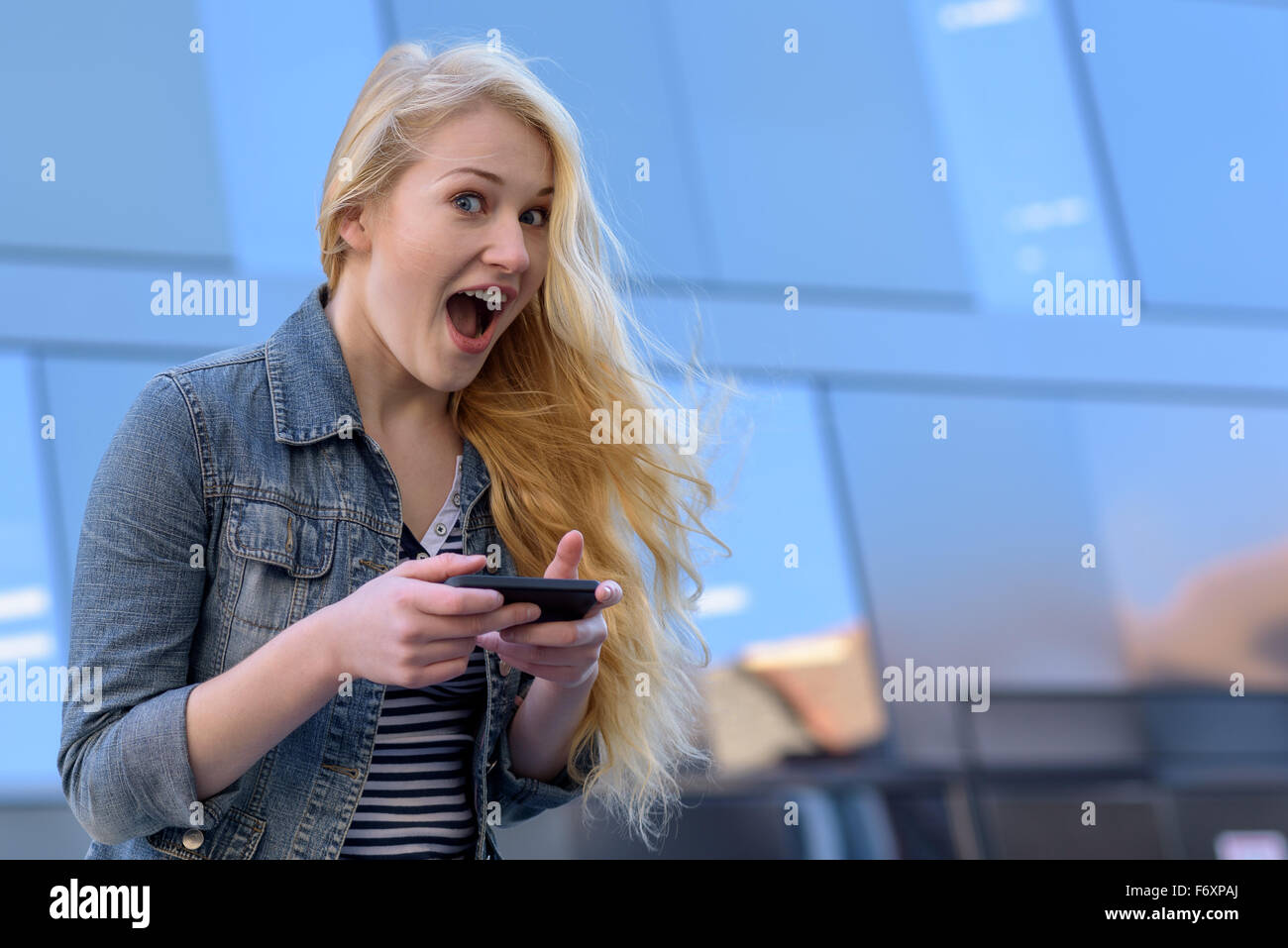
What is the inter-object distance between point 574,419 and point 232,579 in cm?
52

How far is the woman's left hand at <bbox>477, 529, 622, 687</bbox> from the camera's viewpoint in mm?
1289

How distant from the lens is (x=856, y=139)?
592 centimetres

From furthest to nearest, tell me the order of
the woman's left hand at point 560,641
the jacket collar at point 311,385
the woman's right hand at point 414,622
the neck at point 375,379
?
the neck at point 375,379, the jacket collar at point 311,385, the woman's left hand at point 560,641, the woman's right hand at point 414,622

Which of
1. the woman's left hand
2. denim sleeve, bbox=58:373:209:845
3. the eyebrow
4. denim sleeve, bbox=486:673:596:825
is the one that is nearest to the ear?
the eyebrow

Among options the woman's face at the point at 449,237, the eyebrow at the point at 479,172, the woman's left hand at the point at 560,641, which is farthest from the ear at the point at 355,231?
the woman's left hand at the point at 560,641

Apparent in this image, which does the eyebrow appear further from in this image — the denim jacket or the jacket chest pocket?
the jacket chest pocket

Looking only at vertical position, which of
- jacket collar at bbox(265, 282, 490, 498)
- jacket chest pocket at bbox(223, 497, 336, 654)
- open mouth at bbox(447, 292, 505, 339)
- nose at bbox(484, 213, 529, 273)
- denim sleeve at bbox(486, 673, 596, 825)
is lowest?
denim sleeve at bbox(486, 673, 596, 825)

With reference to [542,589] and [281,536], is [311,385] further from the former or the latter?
[542,589]

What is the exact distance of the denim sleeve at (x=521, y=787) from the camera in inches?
59.9

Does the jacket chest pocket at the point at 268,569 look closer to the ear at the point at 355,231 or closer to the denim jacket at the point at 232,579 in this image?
the denim jacket at the point at 232,579

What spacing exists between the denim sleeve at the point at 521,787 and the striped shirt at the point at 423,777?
0.10m

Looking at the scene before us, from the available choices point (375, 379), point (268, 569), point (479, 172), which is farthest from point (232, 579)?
point (479, 172)

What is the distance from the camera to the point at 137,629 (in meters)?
1.23
